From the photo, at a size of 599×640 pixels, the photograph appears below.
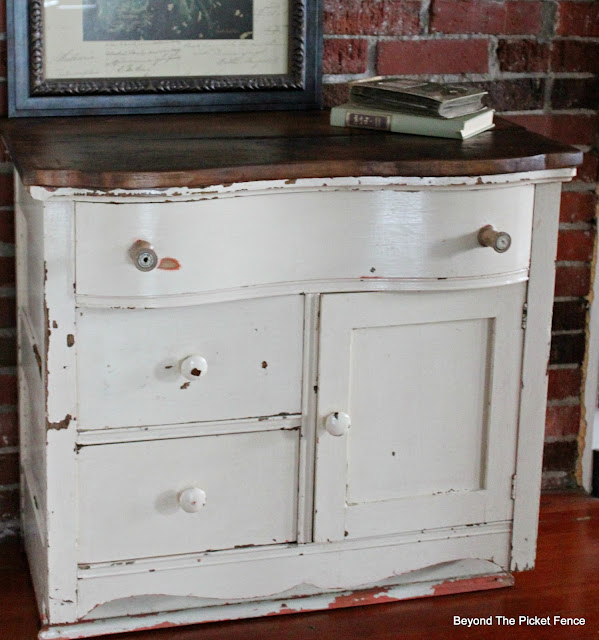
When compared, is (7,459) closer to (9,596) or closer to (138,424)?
(9,596)

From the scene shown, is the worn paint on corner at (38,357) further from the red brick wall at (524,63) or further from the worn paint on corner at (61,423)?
the red brick wall at (524,63)

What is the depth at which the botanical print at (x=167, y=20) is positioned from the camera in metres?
2.01

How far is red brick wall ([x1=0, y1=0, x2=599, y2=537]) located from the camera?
2154mm

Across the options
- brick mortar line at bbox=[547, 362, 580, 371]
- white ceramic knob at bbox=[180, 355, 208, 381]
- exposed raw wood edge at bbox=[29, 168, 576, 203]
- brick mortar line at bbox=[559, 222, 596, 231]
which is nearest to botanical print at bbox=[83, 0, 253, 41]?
exposed raw wood edge at bbox=[29, 168, 576, 203]

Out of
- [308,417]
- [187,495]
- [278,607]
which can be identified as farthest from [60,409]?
[278,607]

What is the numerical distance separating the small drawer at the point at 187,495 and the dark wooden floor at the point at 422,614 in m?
0.16

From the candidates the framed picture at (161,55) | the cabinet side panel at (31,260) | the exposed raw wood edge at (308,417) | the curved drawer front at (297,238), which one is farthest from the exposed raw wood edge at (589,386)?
the cabinet side panel at (31,260)

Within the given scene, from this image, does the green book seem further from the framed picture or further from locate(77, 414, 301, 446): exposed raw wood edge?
locate(77, 414, 301, 446): exposed raw wood edge

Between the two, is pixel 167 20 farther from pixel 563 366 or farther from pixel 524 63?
pixel 563 366

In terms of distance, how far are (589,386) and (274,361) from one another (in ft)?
3.10

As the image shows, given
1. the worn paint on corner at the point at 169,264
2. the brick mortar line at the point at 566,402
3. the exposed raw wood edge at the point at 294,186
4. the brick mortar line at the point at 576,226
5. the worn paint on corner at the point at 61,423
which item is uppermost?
the exposed raw wood edge at the point at 294,186

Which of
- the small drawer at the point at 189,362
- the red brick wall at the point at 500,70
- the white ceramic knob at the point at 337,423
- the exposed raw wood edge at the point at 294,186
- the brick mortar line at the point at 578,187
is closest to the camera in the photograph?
the exposed raw wood edge at the point at 294,186

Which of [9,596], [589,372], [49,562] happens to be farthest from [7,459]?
[589,372]

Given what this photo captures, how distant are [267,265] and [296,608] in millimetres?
629
